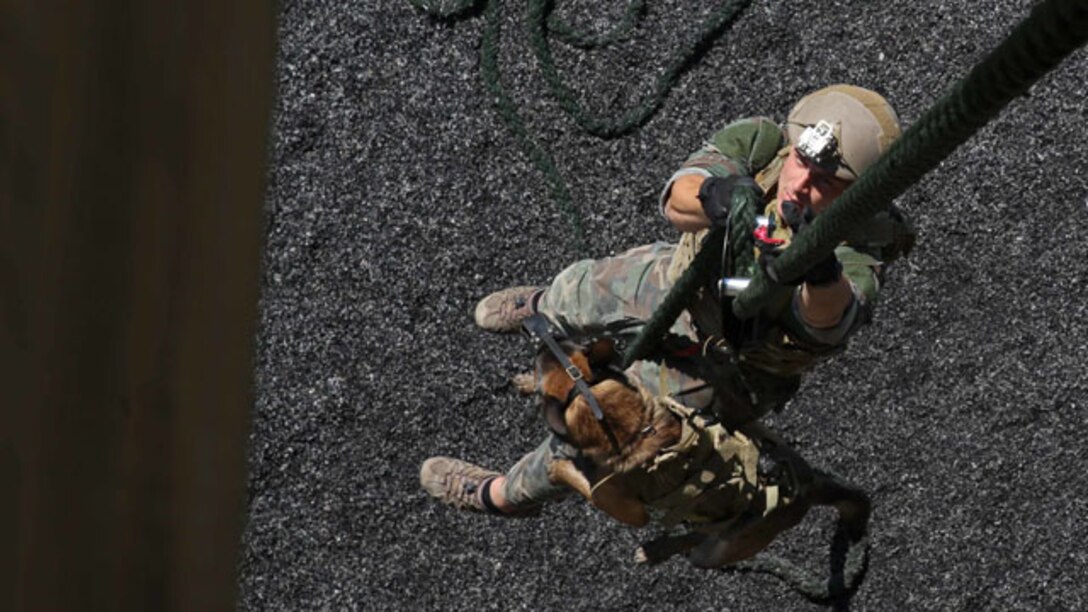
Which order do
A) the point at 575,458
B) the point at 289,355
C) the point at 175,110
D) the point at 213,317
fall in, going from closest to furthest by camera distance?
1. the point at 575,458
2. the point at 175,110
3. the point at 213,317
4. the point at 289,355

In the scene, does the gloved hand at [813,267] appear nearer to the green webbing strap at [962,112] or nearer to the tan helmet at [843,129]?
the tan helmet at [843,129]

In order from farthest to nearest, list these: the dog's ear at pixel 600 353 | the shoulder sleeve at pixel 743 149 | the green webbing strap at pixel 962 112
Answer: the shoulder sleeve at pixel 743 149
the dog's ear at pixel 600 353
the green webbing strap at pixel 962 112

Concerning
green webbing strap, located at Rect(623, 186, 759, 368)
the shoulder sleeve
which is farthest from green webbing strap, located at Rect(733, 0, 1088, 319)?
the shoulder sleeve

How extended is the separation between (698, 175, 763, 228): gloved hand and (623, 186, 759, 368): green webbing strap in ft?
0.06

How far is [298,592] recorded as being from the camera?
126 inches

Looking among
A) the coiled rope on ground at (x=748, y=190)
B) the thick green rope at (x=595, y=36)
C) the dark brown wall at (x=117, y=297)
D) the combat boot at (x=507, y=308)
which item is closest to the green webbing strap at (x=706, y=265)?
the coiled rope on ground at (x=748, y=190)

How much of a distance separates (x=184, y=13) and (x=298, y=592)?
1278mm

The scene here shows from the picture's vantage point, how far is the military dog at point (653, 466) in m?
2.23

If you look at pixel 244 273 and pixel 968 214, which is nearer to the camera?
pixel 244 273

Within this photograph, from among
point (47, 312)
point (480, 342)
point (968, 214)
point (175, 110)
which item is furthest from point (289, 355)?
point (968, 214)

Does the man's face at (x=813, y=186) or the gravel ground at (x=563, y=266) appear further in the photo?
the gravel ground at (x=563, y=266)

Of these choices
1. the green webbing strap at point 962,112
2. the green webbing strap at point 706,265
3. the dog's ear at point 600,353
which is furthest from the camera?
the dog's ear at point 600,353

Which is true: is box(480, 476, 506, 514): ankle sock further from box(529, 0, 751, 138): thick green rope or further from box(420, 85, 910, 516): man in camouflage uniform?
box(529, 0, 751, 138): thick green rope

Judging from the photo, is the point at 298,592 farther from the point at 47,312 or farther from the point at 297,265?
the point at 47,312
